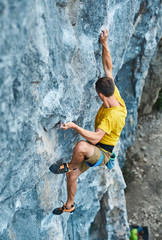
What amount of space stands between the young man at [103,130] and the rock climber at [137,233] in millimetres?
6370

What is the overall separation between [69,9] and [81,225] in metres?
6.03

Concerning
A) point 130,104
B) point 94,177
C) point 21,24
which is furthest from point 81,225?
point 21,24

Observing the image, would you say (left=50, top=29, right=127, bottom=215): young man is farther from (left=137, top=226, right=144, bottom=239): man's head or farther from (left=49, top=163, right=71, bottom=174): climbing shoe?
(left=137, top=226, right=144, bottom=239): man's head

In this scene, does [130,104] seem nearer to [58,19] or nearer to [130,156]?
[130,156]

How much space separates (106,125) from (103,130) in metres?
0.10

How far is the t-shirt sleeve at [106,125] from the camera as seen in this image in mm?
4078

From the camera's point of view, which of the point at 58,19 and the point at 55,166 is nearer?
the point at 58,19

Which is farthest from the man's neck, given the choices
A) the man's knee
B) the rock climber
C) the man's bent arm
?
the rock climber

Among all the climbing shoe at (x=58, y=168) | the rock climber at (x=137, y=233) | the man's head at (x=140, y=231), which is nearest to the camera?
the climbing shoe at (x=58, y=168)

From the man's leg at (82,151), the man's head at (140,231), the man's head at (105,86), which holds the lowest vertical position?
the man's head at (140,231)

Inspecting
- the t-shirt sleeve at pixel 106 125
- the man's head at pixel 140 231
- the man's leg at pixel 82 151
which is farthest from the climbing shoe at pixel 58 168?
the man's head at pixel 140 231

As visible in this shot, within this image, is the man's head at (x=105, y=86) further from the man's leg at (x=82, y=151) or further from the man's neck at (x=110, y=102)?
the man's leg at (x=82, y=151)

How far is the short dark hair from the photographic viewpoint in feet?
13.1

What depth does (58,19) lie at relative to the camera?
352cm
